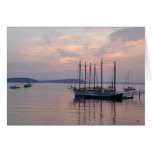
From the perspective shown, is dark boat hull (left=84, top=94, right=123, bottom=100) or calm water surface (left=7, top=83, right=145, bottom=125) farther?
dark boat hull (left=84, top=94, right=123, bottom=100)

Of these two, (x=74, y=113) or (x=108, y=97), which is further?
(x=108, y=97)

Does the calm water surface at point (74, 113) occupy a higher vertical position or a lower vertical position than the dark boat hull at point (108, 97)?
lower

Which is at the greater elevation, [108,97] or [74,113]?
[108,97]

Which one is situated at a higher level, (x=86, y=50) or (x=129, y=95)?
(x=86, y=50)

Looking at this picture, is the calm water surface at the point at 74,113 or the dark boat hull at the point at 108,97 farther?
the dark boat hull at the point at 108,97

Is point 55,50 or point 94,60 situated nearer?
point 55,50

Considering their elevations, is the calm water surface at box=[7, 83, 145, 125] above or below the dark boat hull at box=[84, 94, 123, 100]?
below

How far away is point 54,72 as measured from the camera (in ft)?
37.6
